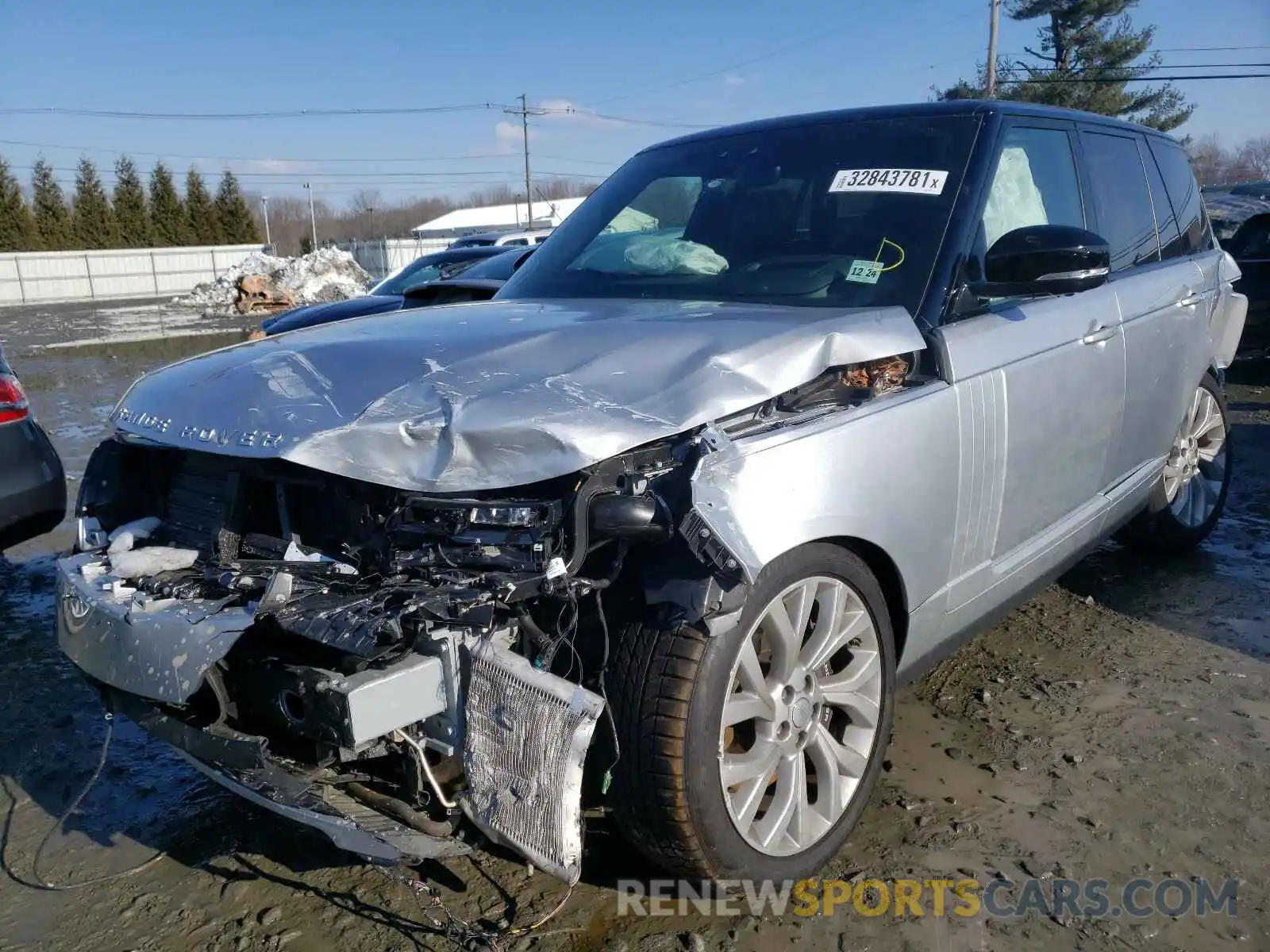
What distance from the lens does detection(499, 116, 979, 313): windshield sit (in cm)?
295

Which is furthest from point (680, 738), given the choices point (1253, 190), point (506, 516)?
point (1253, 190)

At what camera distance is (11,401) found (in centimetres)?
430

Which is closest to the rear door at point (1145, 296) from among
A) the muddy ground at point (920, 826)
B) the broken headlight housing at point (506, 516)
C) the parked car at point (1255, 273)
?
the muddy ground at point (920, 826)

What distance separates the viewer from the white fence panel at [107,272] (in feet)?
128

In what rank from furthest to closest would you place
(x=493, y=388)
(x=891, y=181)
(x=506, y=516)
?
(x=891, y=181) → (x=493, y=388) → (x=506, y=516)

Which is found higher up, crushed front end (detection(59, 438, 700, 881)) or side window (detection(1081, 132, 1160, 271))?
side window (detection(1081, 132, 1160, 271))

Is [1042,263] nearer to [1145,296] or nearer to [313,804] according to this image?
[1145,296]

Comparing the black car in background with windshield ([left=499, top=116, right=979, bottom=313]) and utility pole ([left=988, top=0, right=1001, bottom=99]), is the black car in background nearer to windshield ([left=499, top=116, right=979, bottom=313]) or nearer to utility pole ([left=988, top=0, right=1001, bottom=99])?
windshield ([left=499, top=116, right=979, bottom=313])

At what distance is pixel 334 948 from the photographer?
7.61 feet

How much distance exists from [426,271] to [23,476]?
22.3 feet

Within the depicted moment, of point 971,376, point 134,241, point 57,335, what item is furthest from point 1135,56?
point 134,241

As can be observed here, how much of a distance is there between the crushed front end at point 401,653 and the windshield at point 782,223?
1116 mm

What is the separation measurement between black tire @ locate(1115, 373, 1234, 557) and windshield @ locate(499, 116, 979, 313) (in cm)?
216

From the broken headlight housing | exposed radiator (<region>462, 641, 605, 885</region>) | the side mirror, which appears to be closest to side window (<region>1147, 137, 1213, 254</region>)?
the side mirror
